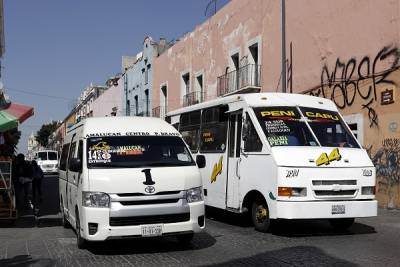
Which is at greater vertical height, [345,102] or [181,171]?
[345,102]

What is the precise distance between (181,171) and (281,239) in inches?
93.2

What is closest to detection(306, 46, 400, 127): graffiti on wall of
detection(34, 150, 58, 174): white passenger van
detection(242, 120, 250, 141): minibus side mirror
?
detection(242, 120, 250, 141): minibus side mirror

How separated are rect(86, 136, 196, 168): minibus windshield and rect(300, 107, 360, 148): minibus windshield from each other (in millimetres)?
2835

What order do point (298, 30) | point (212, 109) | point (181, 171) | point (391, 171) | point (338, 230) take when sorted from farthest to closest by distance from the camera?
point (298, 30)
point (391, 171)
point (212, 109)
point (338, 230)
point (181, 171)

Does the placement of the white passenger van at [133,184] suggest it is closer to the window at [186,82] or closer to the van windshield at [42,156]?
the window at [186,82]

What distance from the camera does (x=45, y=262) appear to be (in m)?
8.11

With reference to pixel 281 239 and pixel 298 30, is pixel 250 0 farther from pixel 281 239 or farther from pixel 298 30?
pixel 281 239

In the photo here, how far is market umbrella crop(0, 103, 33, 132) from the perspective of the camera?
44.0ft

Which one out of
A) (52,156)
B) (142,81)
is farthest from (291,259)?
(52,156)

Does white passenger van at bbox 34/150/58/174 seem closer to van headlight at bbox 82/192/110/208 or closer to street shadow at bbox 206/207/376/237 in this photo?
street shadow at bbox 206/207/376/237

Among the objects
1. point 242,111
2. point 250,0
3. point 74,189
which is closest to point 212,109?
point 242,111

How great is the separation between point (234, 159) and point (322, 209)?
250cm

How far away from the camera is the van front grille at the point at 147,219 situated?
8.25 m

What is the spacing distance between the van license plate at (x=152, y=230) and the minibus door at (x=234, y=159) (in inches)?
135
